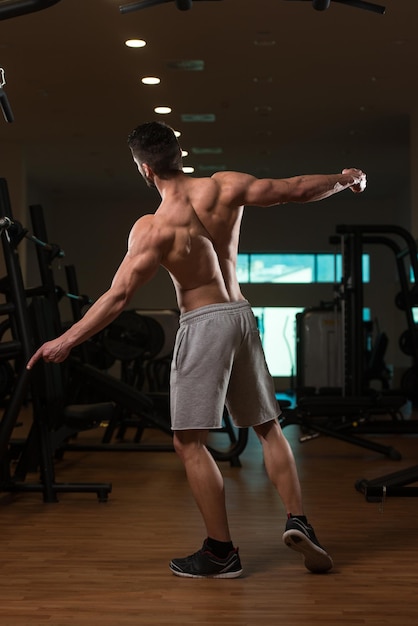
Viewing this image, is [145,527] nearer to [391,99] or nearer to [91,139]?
[391,99]

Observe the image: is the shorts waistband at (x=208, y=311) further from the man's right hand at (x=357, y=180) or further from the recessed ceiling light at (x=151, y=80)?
the recessed ceiling light at (x=151, y=80)

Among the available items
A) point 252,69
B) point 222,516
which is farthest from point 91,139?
point 222,516

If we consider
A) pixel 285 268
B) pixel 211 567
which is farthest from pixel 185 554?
pixel 285 268

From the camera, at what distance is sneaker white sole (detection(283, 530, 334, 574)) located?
2859 millimetres

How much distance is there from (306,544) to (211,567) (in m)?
0.31

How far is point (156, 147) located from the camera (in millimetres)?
2959

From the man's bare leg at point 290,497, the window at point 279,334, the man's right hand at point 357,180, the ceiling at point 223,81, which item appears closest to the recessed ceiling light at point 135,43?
the ceiling at point 223,81

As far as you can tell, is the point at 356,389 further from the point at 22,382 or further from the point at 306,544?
the point at 306,544

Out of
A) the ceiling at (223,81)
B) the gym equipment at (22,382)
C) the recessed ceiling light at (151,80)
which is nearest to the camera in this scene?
the gym equipment at (22,382)

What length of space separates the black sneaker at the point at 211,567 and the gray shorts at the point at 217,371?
406mm

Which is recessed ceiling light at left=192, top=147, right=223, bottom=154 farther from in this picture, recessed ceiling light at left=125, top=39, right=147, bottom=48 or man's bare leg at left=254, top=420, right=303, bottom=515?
man's bare leg at left=254, top=420, right=303, bottom=515

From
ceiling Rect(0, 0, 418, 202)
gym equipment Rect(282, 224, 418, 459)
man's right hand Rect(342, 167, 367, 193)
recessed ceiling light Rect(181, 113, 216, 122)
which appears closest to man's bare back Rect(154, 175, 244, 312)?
man's right hand Rect(342, 167, 367, 193)

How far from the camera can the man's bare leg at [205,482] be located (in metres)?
2.91

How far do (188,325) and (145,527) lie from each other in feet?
3.71
